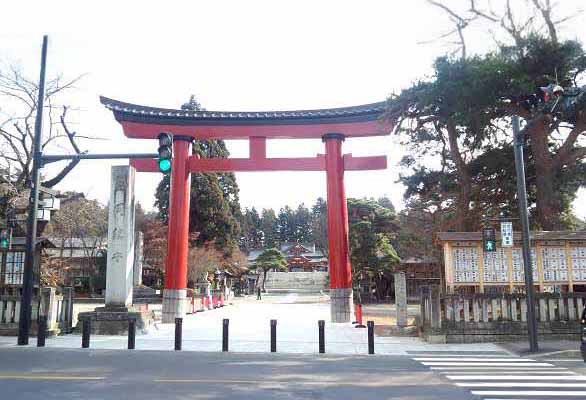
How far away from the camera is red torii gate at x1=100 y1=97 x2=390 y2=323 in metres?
22.6

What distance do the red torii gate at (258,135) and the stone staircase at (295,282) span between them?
5145 cm

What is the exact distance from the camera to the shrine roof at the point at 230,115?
22.8m

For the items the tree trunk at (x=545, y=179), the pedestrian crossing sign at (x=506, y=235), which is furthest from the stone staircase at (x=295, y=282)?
the pedestrian crossing sign at (x=506, y=235)

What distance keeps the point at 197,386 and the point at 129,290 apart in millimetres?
10335

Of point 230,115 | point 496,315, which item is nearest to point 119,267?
point 230,115

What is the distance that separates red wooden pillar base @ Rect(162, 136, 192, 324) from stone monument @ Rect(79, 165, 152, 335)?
273cm

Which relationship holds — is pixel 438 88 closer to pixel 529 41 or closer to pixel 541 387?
pixel 529 41

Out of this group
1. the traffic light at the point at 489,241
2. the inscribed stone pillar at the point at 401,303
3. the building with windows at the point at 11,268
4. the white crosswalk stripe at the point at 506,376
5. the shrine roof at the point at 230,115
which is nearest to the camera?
the white crosswalk stripe at the point at 506,376

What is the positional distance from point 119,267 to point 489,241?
11647 millimetres

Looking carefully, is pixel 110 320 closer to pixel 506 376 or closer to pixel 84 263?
pixel 506 376

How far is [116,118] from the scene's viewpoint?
22969 millimetres

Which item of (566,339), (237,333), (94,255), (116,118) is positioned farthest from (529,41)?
(94,255)

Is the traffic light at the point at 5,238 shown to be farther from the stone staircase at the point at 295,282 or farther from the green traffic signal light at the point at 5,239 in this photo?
the stone staircase at the point at 295,282

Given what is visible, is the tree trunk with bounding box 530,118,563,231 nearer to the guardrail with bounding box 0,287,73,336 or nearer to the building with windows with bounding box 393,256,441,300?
the guardrail with bounding box 0,287,73,336
